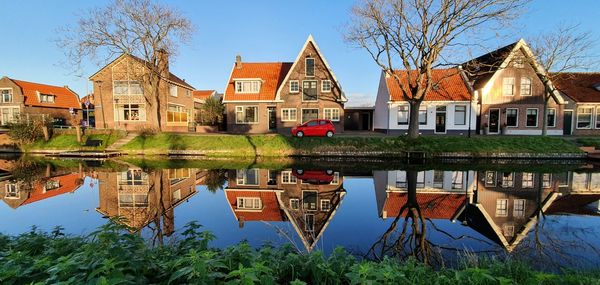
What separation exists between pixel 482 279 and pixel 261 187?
9.11 meters

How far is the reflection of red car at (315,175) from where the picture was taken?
12.6 meters

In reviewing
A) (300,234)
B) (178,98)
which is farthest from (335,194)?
(178,98)

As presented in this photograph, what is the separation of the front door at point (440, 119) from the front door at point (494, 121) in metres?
4.39

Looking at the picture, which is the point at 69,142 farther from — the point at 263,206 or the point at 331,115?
the point at 263,206

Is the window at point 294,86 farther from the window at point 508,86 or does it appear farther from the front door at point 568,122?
the front door at point 568,122

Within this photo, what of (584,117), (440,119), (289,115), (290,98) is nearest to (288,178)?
(289,115)

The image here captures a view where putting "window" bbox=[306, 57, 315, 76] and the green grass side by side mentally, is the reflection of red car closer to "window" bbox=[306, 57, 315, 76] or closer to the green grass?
"window" bbox=[306, 57, 315, 76]

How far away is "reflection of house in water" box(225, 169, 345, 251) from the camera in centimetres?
754

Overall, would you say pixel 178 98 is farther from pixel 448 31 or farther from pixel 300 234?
Result: pixel 300 234

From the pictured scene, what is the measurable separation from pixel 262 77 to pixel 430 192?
23294 millimetres

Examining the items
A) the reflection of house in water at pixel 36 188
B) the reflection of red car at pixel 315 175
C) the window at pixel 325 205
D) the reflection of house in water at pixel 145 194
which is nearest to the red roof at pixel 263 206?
the window at pixel 325 205

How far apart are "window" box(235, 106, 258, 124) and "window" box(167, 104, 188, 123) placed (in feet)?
29.0

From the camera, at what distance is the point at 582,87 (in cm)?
2905

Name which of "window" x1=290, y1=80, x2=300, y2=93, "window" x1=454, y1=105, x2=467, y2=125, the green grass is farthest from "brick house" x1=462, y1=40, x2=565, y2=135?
the green grass
